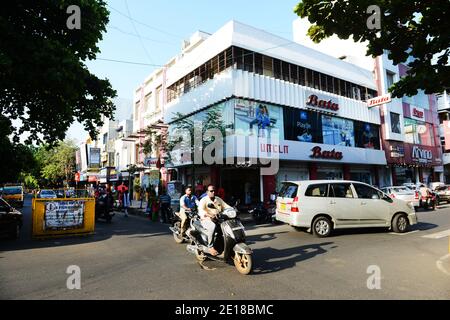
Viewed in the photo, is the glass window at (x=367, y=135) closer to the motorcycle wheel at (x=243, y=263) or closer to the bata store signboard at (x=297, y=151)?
the bata store signboard at (x=297, y=151)

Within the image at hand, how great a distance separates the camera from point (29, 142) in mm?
14625

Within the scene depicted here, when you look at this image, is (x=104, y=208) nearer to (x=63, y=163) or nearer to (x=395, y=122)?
(x=395, y=122)

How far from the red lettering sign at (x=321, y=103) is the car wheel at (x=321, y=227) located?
1389 cm

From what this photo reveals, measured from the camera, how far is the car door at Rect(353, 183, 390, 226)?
31.3 feet

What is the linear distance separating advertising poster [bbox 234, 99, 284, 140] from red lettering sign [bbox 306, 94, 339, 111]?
9.80 ft

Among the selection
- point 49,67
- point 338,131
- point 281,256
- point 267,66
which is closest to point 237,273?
point 281,256

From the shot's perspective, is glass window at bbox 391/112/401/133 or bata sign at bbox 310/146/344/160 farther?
glass window at bbox 391/112/401/133

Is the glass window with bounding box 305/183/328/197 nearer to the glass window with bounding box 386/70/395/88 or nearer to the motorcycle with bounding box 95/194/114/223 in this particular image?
the motorcycle with bounding box 95/194/114/223

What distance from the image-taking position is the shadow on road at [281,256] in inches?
235

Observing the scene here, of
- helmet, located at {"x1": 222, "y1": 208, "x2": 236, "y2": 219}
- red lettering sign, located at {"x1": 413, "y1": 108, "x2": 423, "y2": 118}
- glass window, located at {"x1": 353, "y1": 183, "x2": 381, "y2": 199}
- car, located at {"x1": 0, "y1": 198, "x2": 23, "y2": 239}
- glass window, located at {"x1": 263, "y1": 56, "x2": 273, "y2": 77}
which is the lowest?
car, located at {"x1": 0, "y1": 198, "x2": 23, "y2": 239}

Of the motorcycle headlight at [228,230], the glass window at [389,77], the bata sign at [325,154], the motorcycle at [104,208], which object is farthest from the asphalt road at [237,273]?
the glass window at [389,77]

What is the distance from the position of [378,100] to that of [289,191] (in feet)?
64.2

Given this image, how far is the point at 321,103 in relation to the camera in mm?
22578

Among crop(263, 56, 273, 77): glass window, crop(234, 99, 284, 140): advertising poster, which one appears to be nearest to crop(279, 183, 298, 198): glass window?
crop(234, 99, 284, 140): advertising poster
